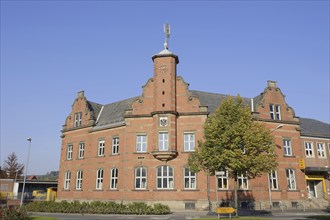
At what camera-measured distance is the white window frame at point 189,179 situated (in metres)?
31.2

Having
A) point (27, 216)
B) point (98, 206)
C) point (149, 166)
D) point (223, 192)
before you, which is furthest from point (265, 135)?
point (27, 216)

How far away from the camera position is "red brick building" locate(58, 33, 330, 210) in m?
31.6

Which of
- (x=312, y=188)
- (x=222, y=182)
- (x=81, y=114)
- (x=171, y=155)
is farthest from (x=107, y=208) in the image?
(x=312, y=188)

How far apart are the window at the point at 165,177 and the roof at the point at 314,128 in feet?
64.6

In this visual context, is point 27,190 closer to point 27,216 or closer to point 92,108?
point 92,108

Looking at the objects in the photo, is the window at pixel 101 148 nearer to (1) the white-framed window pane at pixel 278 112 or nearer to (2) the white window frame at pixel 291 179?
(1) the white-framed window pane at pixel 278 112

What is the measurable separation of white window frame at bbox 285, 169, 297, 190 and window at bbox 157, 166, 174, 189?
14.6 meters

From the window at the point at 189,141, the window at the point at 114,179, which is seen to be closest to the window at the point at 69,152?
the window at the point at 114,179

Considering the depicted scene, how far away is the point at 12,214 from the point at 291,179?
30544 mm

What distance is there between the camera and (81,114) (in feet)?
136

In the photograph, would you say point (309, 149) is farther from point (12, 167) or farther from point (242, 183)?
point (12, 167)

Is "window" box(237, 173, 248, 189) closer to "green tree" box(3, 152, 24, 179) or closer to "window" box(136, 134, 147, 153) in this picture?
"window" box(136, 134, 147, 153)

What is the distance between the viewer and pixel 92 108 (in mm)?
42594

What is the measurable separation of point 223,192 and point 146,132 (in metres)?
11.0
